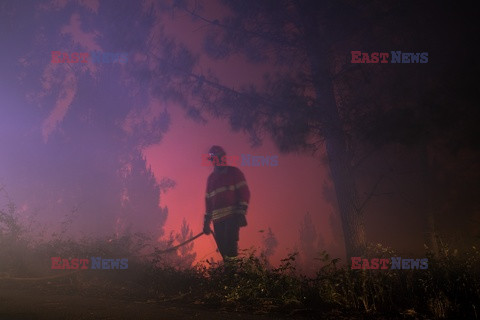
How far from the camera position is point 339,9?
7.48m

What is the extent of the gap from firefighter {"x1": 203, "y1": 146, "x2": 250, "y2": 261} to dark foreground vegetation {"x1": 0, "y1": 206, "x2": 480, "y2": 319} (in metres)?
0.85

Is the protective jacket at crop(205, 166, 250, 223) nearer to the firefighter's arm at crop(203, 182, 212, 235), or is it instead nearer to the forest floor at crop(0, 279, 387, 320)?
the firefighter's arm at crop(203, 182, 212, 235)

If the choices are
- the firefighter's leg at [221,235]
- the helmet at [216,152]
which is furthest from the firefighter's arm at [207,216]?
the helmet at [216,152]

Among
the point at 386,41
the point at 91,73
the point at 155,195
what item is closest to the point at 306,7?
the point at 386,41

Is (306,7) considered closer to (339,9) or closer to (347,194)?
(339,9)

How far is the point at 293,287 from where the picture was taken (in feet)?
13.6

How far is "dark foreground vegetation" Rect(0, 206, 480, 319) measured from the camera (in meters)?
3.37

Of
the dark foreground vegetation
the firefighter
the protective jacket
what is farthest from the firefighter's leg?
the dark foreground vegetation

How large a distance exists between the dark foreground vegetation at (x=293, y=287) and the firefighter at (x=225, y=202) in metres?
0.85

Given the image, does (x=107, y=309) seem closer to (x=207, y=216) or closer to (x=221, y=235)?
(x=221, y=235)

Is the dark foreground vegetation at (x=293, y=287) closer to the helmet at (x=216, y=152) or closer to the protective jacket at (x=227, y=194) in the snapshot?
the protective jacket at (x=227, y=194)

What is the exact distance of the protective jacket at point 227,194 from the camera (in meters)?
6.59

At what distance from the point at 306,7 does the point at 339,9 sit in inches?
32.5

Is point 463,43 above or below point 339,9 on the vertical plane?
below
